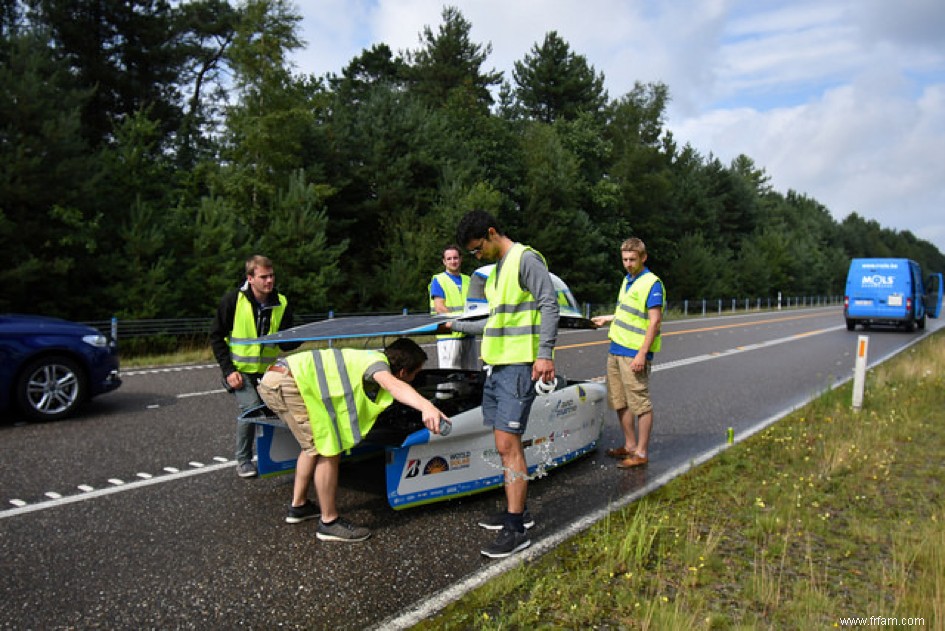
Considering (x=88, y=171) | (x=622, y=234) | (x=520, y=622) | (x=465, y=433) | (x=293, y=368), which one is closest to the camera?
(x=520, y=622)

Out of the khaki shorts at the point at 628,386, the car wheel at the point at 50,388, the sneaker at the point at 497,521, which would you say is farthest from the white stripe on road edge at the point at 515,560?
the car wheel at the point at 50,388

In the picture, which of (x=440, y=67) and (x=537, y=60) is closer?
(x=440, y=67)

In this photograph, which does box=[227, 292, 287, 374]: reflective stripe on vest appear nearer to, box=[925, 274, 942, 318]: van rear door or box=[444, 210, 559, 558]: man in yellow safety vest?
box=[444, 210, 559, 558]: man in yellow safety vest

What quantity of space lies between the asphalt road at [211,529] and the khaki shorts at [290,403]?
605mm

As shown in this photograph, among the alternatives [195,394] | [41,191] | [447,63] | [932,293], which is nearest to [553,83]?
[447,63]

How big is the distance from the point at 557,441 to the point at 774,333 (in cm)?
2117

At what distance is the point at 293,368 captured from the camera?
162 inches

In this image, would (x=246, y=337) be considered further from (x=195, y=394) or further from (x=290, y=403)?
(x=195, y=394)

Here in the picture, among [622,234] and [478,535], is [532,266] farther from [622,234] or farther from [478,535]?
[622,234]

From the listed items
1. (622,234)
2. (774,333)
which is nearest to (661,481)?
(774,333)

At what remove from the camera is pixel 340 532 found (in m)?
4.12

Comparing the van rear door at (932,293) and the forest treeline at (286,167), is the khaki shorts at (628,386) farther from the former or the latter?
the van rear door at (932,293)

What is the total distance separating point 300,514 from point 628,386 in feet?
9.67

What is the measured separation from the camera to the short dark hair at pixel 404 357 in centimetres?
412
